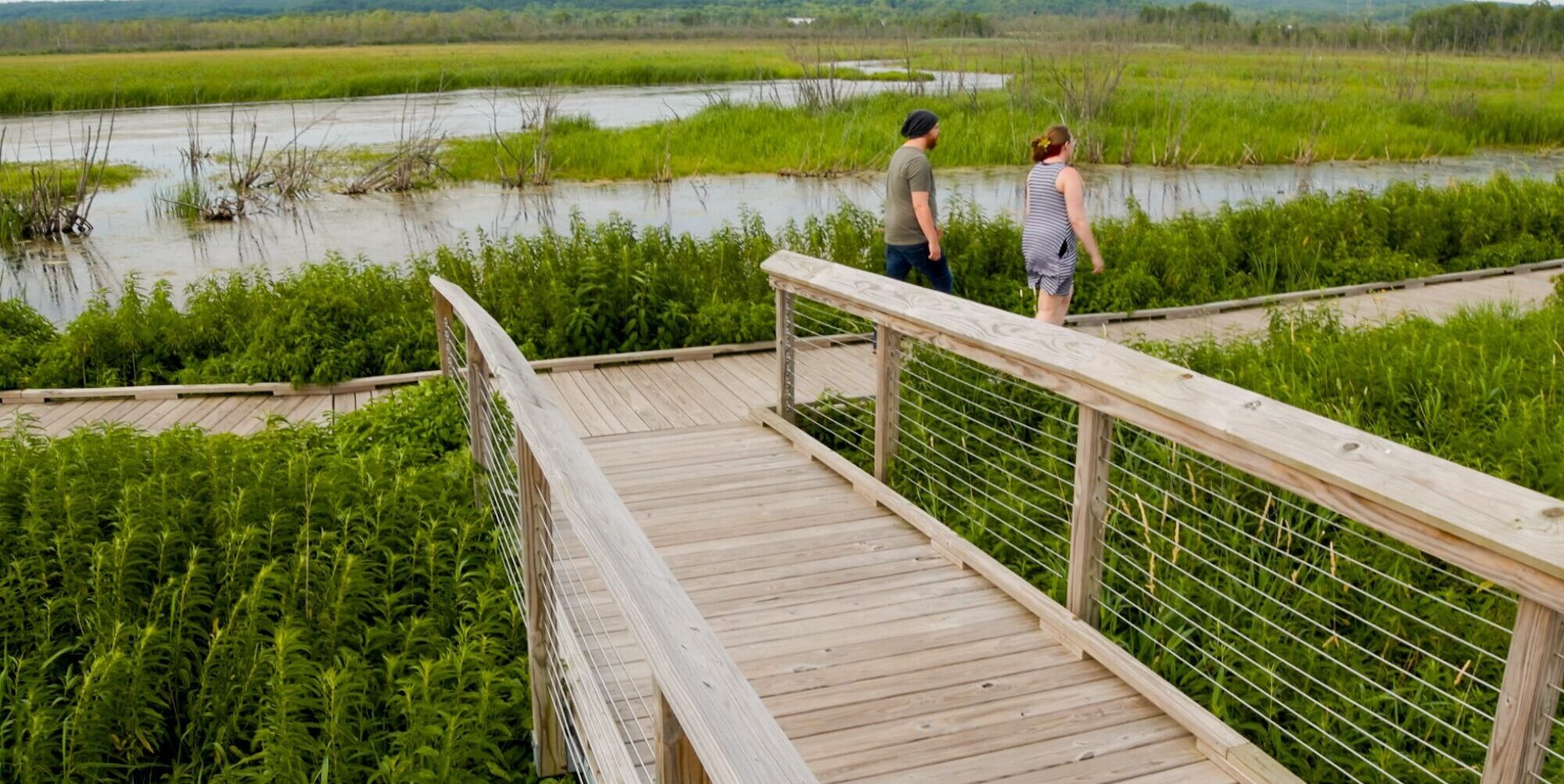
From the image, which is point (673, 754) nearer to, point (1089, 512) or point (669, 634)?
point (669, 634)

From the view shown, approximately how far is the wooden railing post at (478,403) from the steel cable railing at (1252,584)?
1.57 metres

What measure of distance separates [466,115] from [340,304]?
27.4m

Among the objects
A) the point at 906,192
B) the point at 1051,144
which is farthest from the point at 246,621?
the point at 1051,144

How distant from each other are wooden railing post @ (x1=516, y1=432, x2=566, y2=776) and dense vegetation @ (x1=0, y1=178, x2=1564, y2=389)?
17.3 feet

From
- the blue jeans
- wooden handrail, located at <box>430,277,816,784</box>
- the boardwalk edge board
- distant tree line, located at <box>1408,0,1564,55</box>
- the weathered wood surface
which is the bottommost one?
the weathered wood surface

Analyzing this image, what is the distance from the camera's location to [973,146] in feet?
79.8

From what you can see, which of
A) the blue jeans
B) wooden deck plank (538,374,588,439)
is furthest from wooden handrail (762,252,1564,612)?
the blue jeans

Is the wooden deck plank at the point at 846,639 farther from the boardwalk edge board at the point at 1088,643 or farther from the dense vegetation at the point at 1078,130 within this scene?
the dense vegetation at the point at 1078,130

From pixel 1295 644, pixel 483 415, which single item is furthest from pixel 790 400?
pixel 1295 644

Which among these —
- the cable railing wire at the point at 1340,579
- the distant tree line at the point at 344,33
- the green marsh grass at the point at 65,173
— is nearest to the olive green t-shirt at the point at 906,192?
the cable railing wire at the point at 1340,579

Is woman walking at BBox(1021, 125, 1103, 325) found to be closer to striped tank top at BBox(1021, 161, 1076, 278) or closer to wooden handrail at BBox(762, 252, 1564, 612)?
striped tank top at BBox(1021, 161, 1076, 278)

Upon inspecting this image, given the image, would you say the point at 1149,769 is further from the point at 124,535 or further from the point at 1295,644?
the point at 124,535

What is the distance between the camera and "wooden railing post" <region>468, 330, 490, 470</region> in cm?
566

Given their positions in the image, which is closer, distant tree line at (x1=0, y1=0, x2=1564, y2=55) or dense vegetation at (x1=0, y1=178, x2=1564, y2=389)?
dense vegetation at (x1=0, y1=178, x2=1564, y2=389)
